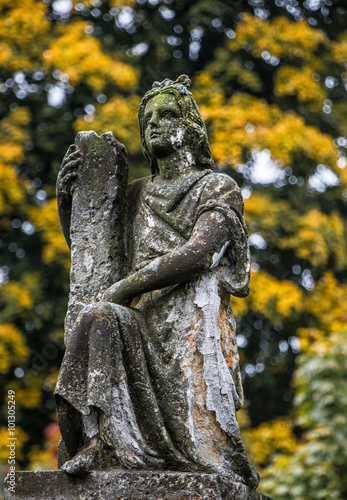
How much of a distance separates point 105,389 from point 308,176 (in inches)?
456

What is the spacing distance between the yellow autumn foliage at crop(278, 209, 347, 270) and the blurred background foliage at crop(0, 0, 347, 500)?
3cm

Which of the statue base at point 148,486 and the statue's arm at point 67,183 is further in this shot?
the statue's arm at point 67,183

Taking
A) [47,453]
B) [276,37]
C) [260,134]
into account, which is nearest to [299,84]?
[276,37]

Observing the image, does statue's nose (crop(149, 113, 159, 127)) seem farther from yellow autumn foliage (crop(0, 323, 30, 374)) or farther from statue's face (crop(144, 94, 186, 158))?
yellow autumn foliage (crop(0, 323, 30, 374))

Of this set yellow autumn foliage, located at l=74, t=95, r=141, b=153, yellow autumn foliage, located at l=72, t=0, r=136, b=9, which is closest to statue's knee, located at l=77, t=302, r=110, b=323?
yellow autumn foliage, located at l=74, t=95, r=141, b=153

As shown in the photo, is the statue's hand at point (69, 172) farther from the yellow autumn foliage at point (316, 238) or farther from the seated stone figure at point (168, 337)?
the yellow autumn foliage at point (316, 238)

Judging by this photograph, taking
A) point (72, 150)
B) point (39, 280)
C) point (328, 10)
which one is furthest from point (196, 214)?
point (328, 10)

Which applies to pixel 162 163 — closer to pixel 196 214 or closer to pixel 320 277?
pixel 196 214

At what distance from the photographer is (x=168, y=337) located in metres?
4.89

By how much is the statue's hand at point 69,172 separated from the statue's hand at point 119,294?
932 mm

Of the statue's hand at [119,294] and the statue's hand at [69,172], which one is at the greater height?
the statue's hand at [69,172]

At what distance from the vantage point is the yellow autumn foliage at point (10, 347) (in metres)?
12.9

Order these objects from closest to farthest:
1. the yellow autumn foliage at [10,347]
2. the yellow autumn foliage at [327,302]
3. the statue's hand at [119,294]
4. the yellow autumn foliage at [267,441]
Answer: the statue's hand at [119,294], the yellow autumn foliage at [10,347], the yellow autumn foliage at [267,441], the yellow autumn foliage at [327,302]

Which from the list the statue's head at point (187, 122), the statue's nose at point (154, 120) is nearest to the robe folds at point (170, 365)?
the statue's head at point (187, 122)
